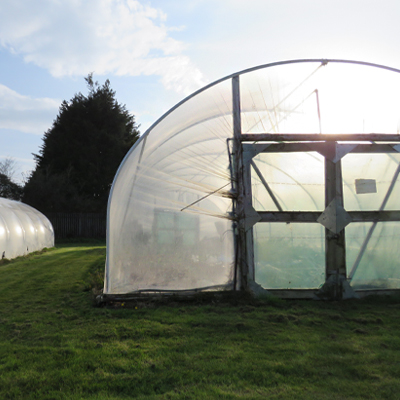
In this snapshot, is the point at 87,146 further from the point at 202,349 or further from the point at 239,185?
the point at 202,349

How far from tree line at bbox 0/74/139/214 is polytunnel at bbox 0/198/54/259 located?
8.16 meters

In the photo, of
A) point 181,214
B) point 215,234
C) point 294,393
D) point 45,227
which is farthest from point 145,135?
point 45,227

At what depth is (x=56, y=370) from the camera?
2.97 meters

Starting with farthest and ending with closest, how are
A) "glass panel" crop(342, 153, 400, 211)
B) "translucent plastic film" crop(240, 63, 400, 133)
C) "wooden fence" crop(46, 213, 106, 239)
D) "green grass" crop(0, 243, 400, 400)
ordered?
"wooden fence" crop(46, 213, 106, 239) < "translucent plastic film" crop(240, 63, 400, 133) < "glass panel" crop(342, 153, 400, 211) < "green grass" crop(0, 243, 400, 400)

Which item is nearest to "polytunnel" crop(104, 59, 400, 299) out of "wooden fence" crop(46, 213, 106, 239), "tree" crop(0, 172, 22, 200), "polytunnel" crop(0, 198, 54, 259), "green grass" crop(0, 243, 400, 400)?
"green grass" crop(0, 243, 400, 400)

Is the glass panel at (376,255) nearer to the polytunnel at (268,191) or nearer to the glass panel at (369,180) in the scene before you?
the polytunnel at (268,191)

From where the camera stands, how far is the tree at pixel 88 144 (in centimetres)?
2464

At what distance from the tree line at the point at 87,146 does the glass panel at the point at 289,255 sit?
61.6ft

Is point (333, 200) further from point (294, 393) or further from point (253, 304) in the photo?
point (294, 393)

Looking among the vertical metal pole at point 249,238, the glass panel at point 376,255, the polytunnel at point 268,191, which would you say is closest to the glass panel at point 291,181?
the polytunnel at point 268,191

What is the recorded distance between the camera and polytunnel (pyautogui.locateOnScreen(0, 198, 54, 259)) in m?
10.8

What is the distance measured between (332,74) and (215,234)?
3.11 meters

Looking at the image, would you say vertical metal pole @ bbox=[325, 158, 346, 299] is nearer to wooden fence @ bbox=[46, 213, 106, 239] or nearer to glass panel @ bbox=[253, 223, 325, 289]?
glass panel @ bbox=[253, 223, 325, 289]

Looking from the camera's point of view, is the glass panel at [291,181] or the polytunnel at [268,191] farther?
the glass panel at [291,181]
